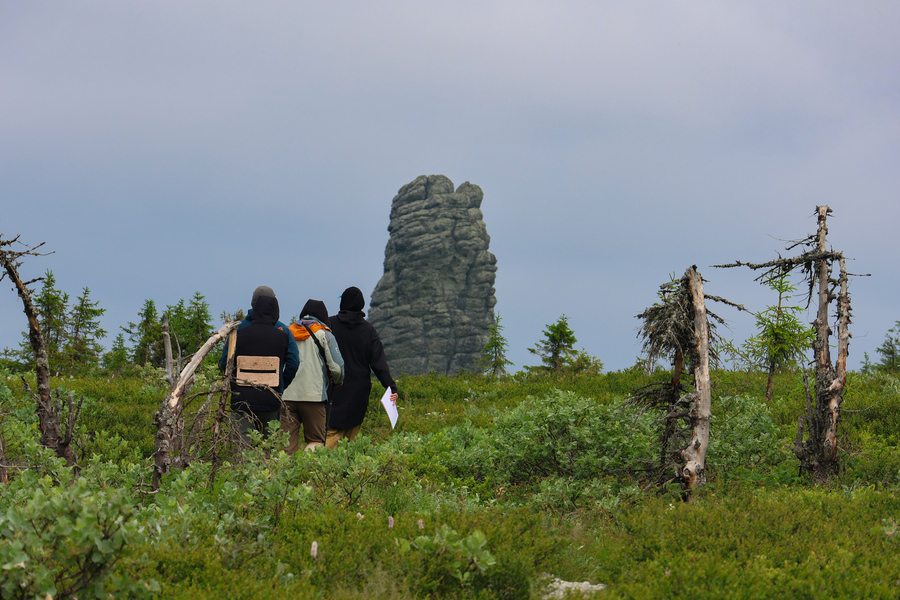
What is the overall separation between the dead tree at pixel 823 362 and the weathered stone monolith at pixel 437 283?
418ft

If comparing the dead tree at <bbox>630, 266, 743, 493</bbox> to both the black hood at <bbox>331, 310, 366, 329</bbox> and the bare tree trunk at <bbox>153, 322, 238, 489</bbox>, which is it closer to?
the black hood at <bbox>331, 310, 366, 329</bbox>

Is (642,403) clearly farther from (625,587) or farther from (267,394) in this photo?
(267,394)

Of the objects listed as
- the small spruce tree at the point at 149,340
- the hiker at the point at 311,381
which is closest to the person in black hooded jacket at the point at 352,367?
the hiker at the point at 311,381

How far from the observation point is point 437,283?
142625mm

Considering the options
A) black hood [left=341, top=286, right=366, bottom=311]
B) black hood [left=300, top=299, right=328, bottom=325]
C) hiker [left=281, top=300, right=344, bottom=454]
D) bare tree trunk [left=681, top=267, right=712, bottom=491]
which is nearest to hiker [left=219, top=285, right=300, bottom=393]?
hiker [left=281, top=300, right=344, bottom=454]

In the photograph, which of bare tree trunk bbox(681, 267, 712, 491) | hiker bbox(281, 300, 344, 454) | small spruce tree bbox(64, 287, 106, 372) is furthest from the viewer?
small spruce tree bbox(64, 287, 106, 372)

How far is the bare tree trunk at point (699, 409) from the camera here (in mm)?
7043

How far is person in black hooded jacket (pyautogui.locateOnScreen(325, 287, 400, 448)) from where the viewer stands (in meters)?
10.0

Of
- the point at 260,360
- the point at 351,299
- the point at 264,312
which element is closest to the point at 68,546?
the point at 260,360

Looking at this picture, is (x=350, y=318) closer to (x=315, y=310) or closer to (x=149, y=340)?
(x=315, y=310)

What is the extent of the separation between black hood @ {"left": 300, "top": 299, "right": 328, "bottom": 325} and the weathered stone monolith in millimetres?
125981

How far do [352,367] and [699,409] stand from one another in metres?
5.55

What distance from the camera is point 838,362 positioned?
26.4 feet

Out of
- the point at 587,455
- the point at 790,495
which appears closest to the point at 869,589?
the point at 790,495
